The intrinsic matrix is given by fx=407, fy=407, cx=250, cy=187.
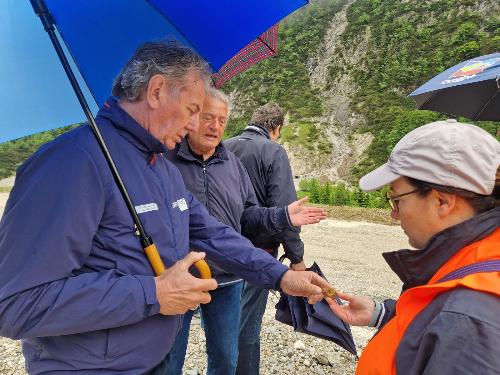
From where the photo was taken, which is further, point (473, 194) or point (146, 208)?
point (146, 208)

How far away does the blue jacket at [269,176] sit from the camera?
340 centimetres

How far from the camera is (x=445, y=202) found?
4.72 feet

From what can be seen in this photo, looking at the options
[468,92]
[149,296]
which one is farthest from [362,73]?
[149,296]

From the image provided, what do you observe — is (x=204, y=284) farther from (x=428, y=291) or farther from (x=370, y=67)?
(x=370, y=67)

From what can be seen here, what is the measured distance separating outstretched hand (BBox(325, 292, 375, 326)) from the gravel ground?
174cm

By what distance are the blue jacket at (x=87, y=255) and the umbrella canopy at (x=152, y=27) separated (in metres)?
0.30

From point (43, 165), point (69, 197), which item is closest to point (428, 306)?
point (69, 197)

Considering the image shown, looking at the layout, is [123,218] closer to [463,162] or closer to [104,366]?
[104,366]

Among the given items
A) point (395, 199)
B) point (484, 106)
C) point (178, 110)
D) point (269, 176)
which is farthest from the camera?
point (484, 106)

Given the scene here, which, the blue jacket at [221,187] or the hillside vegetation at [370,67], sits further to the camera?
the hillside vegetation at [370,67]

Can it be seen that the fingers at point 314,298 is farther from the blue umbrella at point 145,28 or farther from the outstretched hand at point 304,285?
the blue umbrella at point 145,28

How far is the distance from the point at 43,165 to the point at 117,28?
0.81 metres

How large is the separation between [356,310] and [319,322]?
219 mm

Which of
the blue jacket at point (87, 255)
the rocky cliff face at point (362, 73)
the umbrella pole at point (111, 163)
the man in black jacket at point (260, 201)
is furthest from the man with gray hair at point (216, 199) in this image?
the rocky cliff face at point (362, 73)
